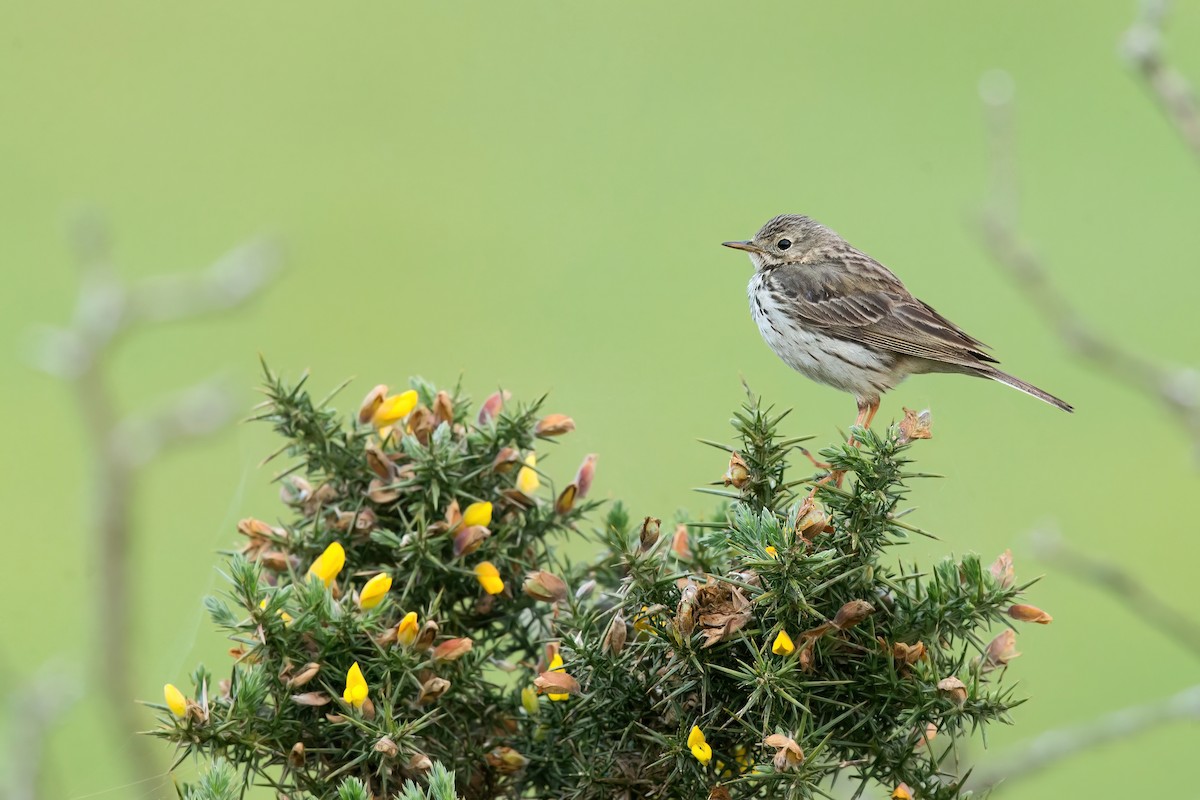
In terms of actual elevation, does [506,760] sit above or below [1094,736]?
above

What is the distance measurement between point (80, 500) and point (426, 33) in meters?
10.8

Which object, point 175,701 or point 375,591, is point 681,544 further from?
point 175,701

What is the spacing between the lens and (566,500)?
10.9 feet

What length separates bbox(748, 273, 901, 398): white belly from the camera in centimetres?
545

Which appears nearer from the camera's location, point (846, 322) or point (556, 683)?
point (556, 683)

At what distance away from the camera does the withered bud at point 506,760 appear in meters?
2.99

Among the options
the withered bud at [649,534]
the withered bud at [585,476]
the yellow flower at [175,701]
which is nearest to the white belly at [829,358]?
the withered bud at [585,476]

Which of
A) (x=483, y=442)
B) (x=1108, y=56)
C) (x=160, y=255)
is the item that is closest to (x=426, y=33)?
(x=160, y=255)

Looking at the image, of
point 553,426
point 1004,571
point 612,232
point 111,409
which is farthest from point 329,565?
point 612,232

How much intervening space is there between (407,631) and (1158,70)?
283cm

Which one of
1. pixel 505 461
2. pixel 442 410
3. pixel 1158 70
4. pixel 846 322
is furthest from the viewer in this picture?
pixel 846 322

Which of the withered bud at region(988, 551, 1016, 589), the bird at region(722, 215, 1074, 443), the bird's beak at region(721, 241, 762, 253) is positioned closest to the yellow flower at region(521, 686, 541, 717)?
the withered bud at region(988, 551, 1016, 589)

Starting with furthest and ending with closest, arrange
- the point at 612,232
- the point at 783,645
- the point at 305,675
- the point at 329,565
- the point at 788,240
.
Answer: the point at 612,232 → the point at 788,240 → the point at 329,565 → the point at 305,675 → the point at 783,645

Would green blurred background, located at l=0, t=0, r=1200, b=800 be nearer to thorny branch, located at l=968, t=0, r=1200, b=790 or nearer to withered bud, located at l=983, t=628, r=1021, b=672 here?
thorny branch, located at l=968, t=0, r=1200, b=790
